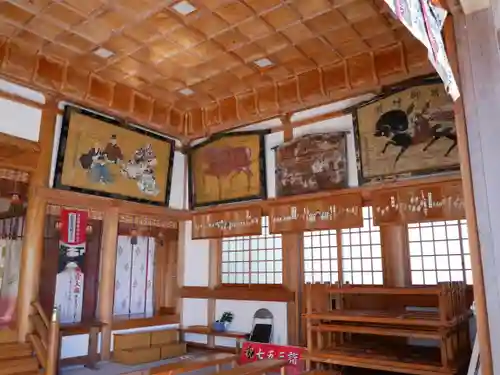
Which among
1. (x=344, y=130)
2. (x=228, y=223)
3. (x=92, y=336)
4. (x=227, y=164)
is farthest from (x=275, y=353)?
(x=344, y=130)

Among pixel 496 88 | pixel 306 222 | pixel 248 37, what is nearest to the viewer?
pixel 496 88

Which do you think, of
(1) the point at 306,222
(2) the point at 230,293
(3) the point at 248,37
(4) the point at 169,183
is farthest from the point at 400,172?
(4) the point at 169,183

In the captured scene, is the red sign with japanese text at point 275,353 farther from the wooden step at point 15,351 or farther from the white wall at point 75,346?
the wooden step at point 15,351

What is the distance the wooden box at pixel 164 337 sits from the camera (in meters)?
7.35

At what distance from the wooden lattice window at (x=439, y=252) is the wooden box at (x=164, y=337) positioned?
4.32m

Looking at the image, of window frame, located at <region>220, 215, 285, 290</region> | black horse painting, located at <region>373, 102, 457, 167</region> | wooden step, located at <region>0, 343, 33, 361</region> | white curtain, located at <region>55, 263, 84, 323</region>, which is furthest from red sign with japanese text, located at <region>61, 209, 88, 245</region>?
black horse painting, located at <region>373, 102, 457, 167</region>

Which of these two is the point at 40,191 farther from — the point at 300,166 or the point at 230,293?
the point at 300,166

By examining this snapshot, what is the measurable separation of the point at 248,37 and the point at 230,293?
4.29 meters

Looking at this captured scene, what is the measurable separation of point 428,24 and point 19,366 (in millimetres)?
5686

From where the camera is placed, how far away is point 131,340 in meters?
6.99

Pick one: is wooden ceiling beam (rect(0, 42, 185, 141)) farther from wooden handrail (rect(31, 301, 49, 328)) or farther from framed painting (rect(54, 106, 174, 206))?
wooden handrail (rect(31, 301, 49, 328))

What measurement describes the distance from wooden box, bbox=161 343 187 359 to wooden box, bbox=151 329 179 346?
0.47 feet

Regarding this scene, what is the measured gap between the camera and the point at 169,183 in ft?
26.4

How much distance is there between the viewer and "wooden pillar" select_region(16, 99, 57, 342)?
19.1ft
